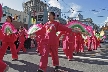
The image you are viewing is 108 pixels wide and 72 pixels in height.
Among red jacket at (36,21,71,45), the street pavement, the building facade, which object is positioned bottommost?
the street pavement

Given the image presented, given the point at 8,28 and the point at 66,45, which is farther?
the point at 66,45

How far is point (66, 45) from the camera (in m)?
9.36

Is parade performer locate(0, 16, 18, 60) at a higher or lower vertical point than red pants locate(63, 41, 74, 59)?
higher

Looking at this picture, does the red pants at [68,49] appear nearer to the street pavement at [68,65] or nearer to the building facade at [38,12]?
the street pavement at [68,65]

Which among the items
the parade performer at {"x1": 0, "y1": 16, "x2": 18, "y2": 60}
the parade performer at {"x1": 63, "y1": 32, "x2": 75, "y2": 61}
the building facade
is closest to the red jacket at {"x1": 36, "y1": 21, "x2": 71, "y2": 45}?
the parade performer at {"x1": 0, "y1": 16, "x2": 18, "y2": 60}

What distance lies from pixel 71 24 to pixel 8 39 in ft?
8.77

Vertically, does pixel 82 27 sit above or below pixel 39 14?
below

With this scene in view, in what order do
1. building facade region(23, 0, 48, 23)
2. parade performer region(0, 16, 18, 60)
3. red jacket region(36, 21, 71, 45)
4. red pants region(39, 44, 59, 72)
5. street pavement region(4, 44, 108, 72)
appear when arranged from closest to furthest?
red pants region(39, 44, 59, 72), red jacket region(36, 21, 71, 45), street pavement region(4, 44, 108, 72), parade performer region(0, 16, 18, 60), building facade region(23, 0, 48, 23)

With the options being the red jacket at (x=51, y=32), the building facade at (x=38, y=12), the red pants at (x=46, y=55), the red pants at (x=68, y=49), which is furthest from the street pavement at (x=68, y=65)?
the building facade at (x=38, y=12)

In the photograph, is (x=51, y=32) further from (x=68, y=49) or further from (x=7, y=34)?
(x=68, y=49)

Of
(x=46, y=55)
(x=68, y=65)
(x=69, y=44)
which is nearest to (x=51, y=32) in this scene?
(x=46, y=55)

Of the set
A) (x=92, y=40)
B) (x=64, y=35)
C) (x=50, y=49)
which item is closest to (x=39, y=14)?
(x=92, y=40)

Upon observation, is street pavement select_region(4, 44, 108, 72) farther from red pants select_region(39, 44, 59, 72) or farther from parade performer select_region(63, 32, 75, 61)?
red pants select_region(39, 44, 59, 72)

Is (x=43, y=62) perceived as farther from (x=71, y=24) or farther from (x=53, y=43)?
(x=71, y=24)
